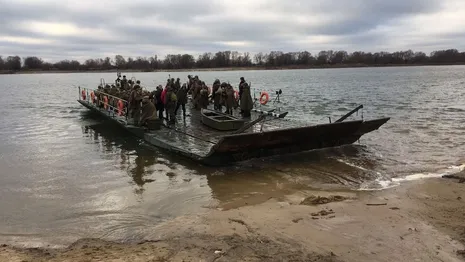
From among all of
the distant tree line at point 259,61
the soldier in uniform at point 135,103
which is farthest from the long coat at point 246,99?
the distant tree line at point 259,61

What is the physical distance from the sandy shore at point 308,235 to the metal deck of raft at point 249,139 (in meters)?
2.84

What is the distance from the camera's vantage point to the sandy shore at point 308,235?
5820 millimetres

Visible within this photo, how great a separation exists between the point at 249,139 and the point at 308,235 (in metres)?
4.73

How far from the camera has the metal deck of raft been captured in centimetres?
1102

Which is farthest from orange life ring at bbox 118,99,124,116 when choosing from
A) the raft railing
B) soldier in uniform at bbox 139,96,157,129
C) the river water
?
soldier in uniform at bbox 139,96,157,129

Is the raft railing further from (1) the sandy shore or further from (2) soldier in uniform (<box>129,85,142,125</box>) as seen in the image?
(1) the sandy shore

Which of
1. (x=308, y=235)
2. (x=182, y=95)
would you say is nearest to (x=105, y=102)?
(x=182, y=95)

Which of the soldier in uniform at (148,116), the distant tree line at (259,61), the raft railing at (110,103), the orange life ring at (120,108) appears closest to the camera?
the soldier in uniform at (148,116)

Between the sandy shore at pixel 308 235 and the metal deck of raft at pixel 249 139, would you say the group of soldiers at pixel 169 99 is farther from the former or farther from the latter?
the sandy shore at pixel 308 235

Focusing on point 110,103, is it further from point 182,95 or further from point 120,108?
point 182,95

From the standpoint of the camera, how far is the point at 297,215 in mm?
7430

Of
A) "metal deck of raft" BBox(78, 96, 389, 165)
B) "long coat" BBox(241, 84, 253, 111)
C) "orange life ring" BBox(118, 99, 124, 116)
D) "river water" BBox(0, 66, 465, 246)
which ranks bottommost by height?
"river water" BBox(0, 66, 465, 246)

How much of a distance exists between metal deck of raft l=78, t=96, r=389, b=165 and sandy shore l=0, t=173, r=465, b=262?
2.84 metres

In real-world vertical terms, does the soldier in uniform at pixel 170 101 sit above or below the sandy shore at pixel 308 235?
above
